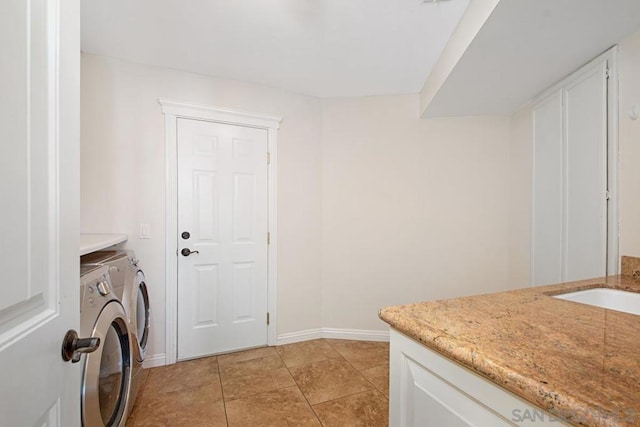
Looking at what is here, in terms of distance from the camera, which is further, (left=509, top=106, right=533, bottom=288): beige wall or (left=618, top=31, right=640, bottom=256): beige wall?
(left=509, top=106, right=533, bottom=288): beige wall

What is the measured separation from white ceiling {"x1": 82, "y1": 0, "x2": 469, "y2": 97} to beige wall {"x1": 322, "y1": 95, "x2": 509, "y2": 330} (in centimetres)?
47

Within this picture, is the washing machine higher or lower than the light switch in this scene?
lower

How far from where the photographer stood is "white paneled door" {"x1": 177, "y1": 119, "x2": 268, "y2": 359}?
2.35 metres

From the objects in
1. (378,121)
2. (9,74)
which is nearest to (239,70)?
(378,121)

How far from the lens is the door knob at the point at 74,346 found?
603mm

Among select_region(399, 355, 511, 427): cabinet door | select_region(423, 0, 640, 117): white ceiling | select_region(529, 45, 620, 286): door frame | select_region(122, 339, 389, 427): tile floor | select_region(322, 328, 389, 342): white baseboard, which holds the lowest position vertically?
select_region(122, 339, 389, 427): tile floor

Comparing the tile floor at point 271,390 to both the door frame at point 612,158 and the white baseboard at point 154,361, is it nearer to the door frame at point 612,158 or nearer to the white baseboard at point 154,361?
the white baseboard at point 154,361

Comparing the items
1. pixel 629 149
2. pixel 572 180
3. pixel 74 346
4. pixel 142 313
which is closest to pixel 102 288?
pixel 74 346

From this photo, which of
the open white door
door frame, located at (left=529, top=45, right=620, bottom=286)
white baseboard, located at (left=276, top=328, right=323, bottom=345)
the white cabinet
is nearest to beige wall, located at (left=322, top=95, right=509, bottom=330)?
white baseboard, located at (left=276, top=328, right=323, bottom=345)

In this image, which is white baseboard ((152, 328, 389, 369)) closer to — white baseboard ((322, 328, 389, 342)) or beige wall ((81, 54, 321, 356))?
white baseboard ((322, 328, 389, 342))

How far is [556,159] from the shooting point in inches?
82.8

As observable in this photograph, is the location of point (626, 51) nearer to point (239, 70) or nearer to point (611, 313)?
point (611, 313)

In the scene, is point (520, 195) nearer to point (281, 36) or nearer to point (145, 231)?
point (281, 36)

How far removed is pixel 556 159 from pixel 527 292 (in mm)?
1583
